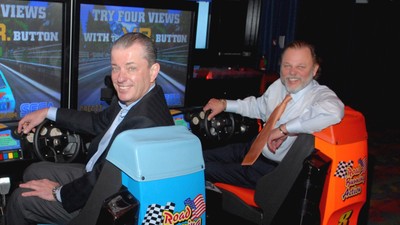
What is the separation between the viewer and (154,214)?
1.71 metres

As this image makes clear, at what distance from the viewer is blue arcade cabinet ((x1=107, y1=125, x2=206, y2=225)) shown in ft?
5.52

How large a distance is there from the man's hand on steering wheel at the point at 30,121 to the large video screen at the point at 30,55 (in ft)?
1.56

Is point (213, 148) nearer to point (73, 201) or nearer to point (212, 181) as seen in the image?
point (212, 181)

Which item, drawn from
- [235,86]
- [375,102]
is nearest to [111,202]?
[235,86]

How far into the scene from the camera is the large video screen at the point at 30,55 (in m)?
2.83

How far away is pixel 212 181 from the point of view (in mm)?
2746

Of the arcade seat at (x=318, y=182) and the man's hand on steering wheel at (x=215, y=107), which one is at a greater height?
the man's hand on steering wheel at (x=215, y=107)

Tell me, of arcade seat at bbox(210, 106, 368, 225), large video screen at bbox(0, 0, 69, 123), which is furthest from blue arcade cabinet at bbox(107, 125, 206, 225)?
large video screen at bbox(0, 0, 69, 123)

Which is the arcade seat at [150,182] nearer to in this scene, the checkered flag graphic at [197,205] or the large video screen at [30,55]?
the checkered flag graphic at [197,205]

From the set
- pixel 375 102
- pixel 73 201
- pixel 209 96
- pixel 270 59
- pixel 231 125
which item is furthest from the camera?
pixel 375 102

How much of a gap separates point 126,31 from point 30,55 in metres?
0.68

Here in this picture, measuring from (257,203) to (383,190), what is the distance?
2166mm

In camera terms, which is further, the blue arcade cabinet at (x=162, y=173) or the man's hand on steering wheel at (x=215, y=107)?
the man's hand on steering wheel at (x=215, y=107)

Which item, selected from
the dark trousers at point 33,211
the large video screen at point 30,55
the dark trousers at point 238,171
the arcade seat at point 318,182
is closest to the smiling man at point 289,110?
the dark trousers at point 238,171
